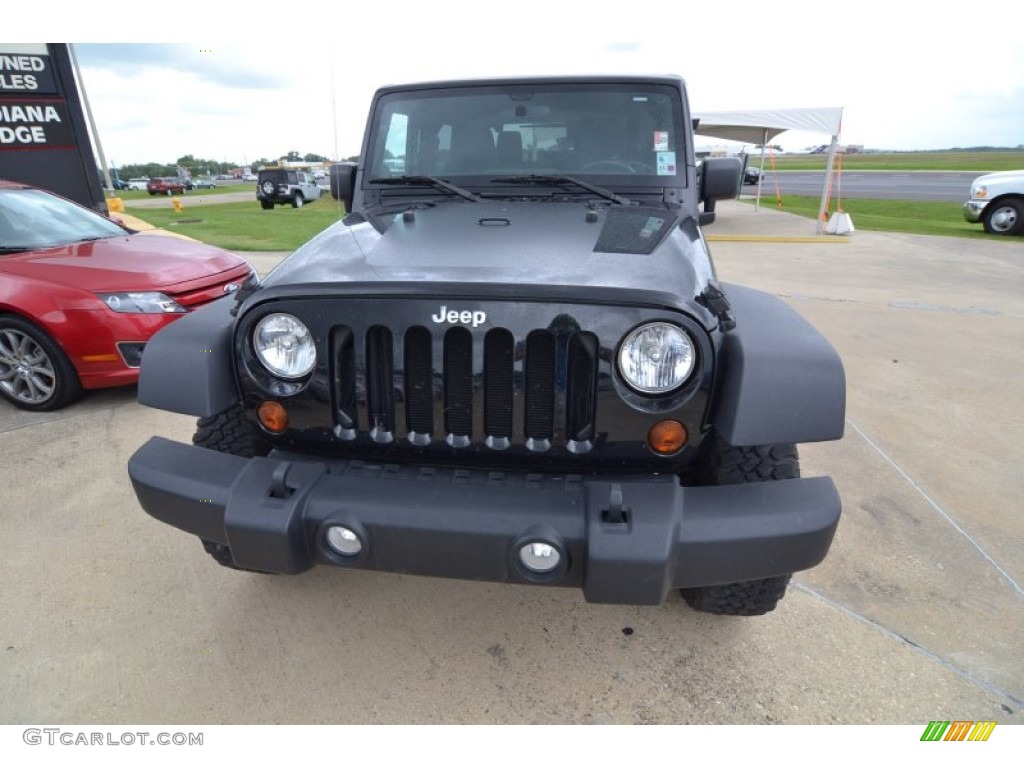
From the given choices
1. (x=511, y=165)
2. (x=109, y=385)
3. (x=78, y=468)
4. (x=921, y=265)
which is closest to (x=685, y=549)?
(x=511, y=165)

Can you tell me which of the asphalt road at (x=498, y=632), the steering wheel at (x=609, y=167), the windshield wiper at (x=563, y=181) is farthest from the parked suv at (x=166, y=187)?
the steering wheel at (x=609, y=167)

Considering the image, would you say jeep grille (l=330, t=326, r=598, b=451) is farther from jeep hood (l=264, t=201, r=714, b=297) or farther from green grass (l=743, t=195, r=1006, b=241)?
green grass (l=743, t=195, r=1006, b=241)

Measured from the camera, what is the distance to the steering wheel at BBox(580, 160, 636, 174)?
2686 millimetres

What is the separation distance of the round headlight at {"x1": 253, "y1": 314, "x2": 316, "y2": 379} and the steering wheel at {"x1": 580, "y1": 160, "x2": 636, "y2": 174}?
152cm

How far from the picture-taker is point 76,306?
3.74m

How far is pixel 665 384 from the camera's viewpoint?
167 cm

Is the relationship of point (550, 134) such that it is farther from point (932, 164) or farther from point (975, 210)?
point (932, 164)

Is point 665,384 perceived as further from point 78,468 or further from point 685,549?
point 78,468

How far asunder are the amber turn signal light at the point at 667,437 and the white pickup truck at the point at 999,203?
15.2 metres

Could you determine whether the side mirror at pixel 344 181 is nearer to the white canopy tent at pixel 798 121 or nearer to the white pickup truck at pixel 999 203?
the white canopy tent at pixel 798 121

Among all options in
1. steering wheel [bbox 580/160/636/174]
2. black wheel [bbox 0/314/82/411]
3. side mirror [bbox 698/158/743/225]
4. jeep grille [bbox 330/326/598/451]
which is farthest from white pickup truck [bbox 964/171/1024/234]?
black wheel [bbox 0/314/82/411]

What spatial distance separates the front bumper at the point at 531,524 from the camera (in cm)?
154

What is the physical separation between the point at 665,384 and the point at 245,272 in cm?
400
